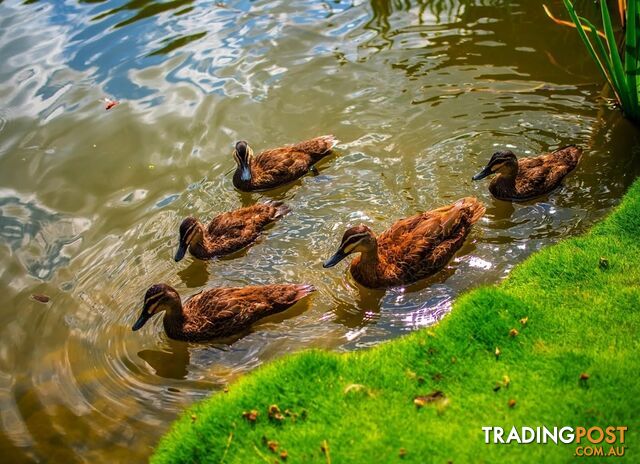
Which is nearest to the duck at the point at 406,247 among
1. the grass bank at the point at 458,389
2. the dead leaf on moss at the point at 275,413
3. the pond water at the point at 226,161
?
the pond water at the point at 226,161

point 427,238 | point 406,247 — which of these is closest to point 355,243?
point 406,247

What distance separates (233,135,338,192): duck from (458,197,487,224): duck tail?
210 cm

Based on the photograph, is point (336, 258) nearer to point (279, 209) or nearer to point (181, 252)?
point (279, 209)

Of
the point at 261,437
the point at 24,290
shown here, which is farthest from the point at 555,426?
the point at 24,290

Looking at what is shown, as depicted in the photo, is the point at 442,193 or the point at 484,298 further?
the point at 442,193

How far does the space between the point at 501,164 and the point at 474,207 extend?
0.71 meters

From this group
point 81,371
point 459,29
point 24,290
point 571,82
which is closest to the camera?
point 81,371

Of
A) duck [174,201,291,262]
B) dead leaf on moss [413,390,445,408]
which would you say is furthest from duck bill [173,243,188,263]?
dead leaf on moss [413,390,445,408]

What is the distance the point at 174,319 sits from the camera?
22.8 feet

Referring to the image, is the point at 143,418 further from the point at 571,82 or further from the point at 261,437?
the point at 571,82

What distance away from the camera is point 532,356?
18.3 ft

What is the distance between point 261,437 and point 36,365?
2.77m

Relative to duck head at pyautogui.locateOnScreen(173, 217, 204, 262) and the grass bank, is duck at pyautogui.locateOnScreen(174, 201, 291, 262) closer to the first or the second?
duck head at pyautogui.locateOnScreen(173, 217, 204, 262)

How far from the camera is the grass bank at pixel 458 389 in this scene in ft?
16.4
